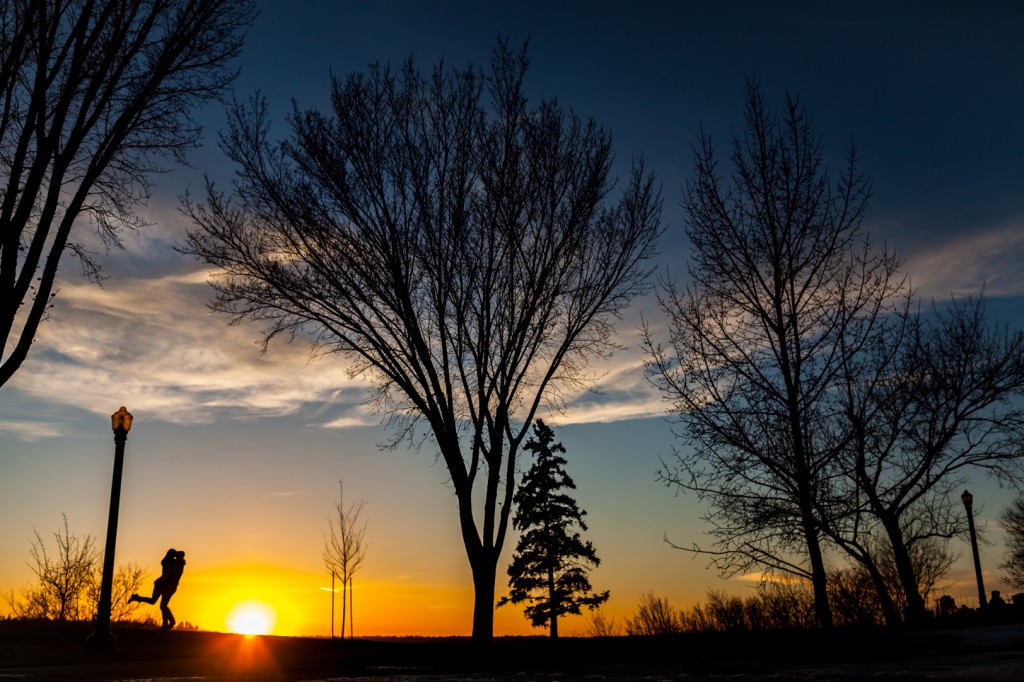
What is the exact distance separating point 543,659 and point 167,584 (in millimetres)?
11443

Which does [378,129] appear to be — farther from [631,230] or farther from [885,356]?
[885,356]

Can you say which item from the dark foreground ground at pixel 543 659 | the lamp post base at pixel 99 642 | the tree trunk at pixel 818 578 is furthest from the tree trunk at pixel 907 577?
the lamp post base at pixel 99 642

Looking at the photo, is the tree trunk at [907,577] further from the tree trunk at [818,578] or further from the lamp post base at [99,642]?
the lamp post base at [99,642]

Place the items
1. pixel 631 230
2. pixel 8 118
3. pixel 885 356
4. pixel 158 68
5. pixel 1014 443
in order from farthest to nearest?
pixel 1014 443
pixel 631 230
pixel 885 356
pixel 158 68
pixel 8 118

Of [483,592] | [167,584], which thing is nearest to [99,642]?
[167,584]

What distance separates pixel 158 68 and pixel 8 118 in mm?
2169

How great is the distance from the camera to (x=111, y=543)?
1438cm

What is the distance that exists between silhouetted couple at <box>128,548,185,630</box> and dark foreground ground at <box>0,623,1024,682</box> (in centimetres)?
290

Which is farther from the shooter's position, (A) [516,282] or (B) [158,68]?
(A) [516,282]

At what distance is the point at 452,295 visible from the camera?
16.8 m

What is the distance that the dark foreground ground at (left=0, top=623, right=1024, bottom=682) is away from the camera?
7219 millimetres

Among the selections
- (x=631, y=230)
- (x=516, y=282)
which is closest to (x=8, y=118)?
(x=516, y=282)

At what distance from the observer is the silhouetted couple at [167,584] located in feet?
61.7

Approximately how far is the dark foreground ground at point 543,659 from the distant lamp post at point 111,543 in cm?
35
